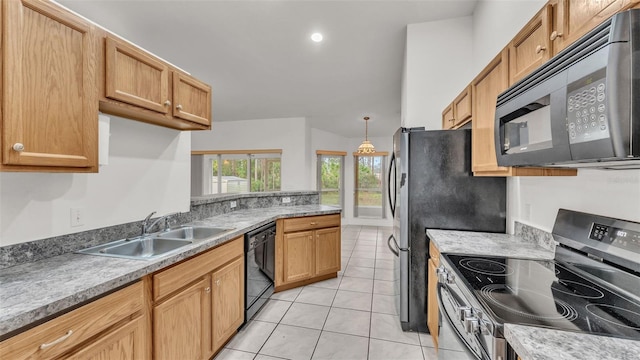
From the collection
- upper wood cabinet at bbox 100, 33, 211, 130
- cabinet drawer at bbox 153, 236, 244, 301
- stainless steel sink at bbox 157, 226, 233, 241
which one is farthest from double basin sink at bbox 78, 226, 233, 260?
upper wood cabinet at bbox 100, 33, 211, 130

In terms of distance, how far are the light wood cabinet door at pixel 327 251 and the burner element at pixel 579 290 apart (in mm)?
2346

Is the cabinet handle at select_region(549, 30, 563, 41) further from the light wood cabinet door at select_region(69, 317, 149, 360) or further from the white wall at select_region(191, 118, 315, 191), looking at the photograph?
the white wall at select_region(191, 118, 315, 191)

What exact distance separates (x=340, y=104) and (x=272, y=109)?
4.28 ft

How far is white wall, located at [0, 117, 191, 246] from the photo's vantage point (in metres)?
1.32

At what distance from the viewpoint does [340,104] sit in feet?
15.6

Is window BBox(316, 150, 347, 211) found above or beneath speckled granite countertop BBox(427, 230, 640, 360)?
above

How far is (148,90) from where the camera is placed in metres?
1.66

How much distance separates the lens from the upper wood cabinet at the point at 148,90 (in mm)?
1432

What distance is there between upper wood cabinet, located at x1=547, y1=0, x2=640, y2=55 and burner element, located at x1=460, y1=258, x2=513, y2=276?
1007 mm

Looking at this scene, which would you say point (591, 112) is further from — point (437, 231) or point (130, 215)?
point (130, 215)

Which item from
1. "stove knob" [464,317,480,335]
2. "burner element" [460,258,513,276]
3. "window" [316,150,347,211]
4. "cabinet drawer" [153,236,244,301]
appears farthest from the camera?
"window" [316,150,347,211]

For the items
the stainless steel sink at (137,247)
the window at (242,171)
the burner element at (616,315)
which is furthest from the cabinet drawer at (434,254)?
the window at (242,171)

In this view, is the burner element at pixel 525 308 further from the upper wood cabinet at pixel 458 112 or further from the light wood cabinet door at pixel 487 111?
the upper wood cabinet at pixel 458 112

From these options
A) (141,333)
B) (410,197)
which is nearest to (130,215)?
(141,333)
